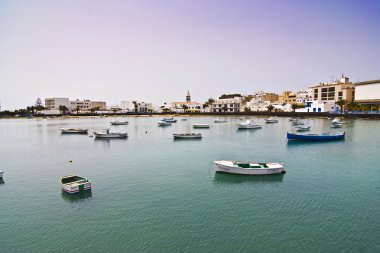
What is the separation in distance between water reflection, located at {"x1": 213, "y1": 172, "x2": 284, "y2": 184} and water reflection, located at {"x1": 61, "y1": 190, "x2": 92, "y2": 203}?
13.0 meters

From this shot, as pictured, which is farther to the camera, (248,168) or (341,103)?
(341,103)

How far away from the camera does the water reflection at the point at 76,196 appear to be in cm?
2325

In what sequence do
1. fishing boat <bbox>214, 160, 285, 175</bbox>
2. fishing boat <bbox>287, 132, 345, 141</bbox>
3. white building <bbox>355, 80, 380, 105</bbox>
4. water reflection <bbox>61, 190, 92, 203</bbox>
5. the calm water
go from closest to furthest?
the calm water → water reflection <bbox>61, 190, 92, 203</bbox> → fishing boat <bbox>214, 160, 285, 175</bbox> → fishing boat <bbox>287, 132, 345, 141</bbox> → white building <bbox>355, 80, 380, 105</bbox>

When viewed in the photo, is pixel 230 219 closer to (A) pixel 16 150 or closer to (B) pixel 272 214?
(B) pixel 272 214

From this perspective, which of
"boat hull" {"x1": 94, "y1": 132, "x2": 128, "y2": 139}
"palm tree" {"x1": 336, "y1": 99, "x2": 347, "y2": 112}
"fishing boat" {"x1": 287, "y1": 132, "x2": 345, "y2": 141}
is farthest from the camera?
"palm tree" {"x1": 336, "y1": 99, "x2": 347, "y2": 112}

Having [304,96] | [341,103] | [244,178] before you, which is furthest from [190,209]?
[304,96]

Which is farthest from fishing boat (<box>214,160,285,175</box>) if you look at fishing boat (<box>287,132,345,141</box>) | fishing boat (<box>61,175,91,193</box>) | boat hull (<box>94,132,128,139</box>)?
boat hull (<box>94,132,128,139</box>)

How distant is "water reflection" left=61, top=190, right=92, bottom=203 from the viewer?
915 inches

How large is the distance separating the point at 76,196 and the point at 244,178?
17.4 metres

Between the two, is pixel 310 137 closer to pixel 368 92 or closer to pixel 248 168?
Result: pixel 248 168

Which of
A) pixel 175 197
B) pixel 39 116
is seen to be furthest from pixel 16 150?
pixel 39 116

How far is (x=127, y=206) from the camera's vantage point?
71.0 ft

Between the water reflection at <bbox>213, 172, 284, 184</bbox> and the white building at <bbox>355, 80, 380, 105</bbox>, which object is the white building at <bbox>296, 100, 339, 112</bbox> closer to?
the white building at <bbox>355, 80, 380, 105</bbox>

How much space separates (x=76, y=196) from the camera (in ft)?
78.2
